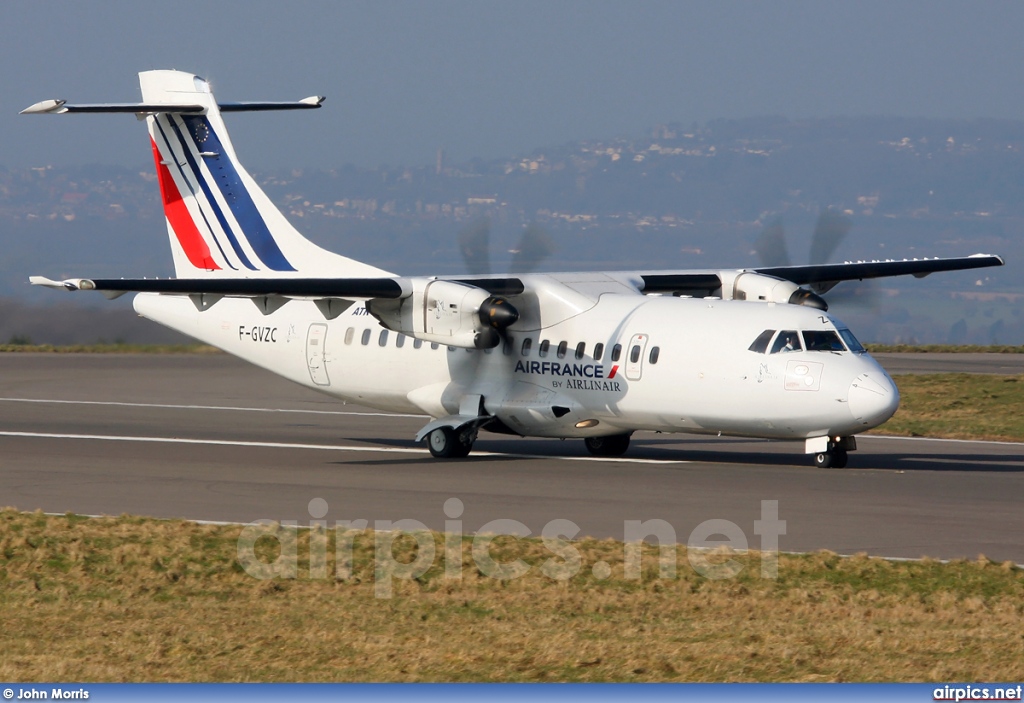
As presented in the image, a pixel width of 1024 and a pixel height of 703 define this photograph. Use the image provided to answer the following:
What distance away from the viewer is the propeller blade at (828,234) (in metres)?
23.9

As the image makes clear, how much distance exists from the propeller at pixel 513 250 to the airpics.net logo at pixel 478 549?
8.80 meters

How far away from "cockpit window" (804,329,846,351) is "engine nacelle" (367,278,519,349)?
4428mm

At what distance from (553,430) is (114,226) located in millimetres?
94764

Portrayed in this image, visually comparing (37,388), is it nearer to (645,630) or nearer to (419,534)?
(419,534)

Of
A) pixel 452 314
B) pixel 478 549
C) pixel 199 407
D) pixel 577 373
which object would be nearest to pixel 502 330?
pixel 452 314

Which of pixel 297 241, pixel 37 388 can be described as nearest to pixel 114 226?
pixel 37 388

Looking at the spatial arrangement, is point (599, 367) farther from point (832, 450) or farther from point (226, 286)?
point (226, 286)

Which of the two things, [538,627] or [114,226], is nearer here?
[538,627]

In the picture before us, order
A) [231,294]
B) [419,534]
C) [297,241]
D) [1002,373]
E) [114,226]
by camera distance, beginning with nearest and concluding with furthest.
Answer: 1. [419,534]
2. [231,294]
3. [297,241]
4. [1002,373]
5. [114,226]

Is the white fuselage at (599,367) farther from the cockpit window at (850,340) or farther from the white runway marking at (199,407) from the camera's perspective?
the white runway marking at (199,407)

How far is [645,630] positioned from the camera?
32.2ft

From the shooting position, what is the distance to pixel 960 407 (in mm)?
31391

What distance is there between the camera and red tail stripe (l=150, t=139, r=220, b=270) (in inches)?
1017

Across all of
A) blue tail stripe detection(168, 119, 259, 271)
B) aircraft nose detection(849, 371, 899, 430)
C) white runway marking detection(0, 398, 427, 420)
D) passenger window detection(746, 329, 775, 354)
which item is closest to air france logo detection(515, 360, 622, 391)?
passenger window detection(746, 329, 775, 354)
